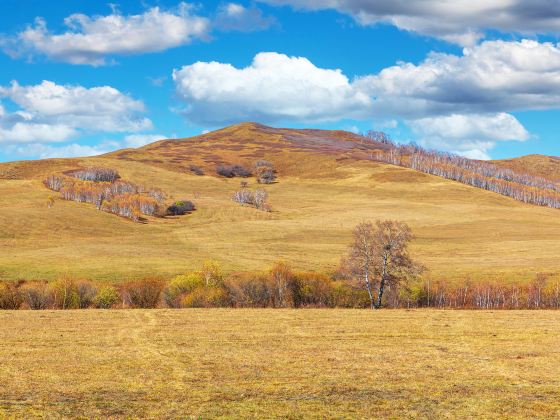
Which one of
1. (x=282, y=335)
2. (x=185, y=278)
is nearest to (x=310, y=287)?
(x=185, y=278)

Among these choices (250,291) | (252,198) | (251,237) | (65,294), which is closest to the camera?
(65,294)

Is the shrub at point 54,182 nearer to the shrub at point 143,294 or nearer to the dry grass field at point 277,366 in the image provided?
the shrub at point 143,294

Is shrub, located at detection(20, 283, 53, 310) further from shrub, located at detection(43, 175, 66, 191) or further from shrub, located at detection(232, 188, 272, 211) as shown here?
shrub, located at detection(43, 175, 66, 191)

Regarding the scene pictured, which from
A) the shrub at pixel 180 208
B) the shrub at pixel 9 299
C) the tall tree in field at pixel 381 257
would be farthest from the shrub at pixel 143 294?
the shrub at pixel 180 208

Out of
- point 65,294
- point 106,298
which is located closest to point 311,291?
point 106,298

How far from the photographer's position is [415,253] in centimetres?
11150

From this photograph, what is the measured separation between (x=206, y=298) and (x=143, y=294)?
361 inches

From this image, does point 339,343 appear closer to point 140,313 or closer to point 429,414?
point 429,414

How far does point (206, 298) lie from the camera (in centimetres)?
6172

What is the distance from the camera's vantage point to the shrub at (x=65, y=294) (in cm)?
6006

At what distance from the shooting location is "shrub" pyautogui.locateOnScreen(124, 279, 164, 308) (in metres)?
65.3

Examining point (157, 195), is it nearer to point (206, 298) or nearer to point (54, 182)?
point (54, 182)

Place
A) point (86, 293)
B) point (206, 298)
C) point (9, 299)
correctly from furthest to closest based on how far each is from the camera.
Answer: point (86, 293)
point (206, 298)
point (9, 299)

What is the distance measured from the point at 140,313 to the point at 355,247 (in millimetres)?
26326
